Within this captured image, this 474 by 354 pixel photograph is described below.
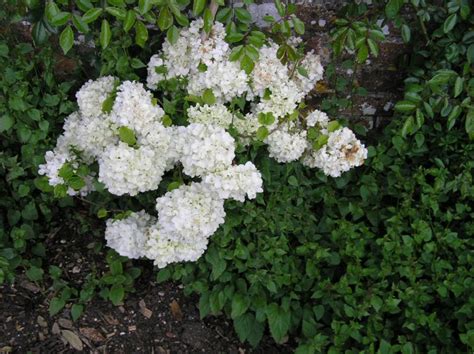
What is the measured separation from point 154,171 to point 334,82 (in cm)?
115

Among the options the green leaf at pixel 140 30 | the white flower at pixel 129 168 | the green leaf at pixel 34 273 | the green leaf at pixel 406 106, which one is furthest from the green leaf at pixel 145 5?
the green leaf at pixel 34 273

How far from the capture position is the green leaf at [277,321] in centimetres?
257

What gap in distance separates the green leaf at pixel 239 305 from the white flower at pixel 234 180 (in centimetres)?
62

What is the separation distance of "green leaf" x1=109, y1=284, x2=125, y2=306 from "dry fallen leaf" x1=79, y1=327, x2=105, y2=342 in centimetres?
16

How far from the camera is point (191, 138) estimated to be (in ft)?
7.21

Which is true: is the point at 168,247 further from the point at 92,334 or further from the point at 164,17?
the point at 164,17

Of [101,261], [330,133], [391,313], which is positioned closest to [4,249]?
[101,261]

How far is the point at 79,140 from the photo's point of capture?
95.4 inches

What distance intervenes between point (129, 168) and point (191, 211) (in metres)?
0.28

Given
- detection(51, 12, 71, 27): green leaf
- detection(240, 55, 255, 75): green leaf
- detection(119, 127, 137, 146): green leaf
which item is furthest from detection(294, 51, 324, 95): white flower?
detection(51, 12, 71, 27): green leaf

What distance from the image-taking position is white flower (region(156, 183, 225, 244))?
85.9 inches

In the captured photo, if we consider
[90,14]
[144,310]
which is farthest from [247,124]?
[144,310]

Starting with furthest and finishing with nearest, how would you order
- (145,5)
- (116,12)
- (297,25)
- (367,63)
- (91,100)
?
(367,63)
(91,100)
(297,25)
(116,12)
(145,5)

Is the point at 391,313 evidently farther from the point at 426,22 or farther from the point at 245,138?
the point at 426,22
